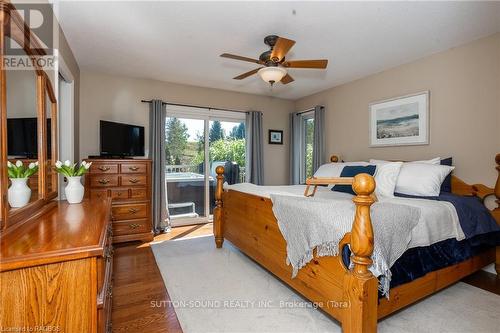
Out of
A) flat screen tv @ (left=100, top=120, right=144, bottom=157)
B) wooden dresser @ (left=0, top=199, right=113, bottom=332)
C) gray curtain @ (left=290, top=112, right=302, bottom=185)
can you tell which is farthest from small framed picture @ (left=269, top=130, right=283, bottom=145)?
wooden dresser @ (left=0, top=199, right=113, bottom=332)

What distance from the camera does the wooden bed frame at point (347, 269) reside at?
135 centimetres

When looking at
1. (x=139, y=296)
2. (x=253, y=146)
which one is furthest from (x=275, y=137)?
(x=139, y=296)

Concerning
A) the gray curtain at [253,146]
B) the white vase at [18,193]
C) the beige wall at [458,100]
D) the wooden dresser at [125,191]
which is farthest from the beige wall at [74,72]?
the beige wall at [458,100]

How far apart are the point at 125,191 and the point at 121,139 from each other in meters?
0.78

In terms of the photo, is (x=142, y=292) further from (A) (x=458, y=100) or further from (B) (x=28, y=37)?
(A) (x=458, y=100)

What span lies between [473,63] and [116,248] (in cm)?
469

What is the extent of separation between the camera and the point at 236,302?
2.02 meters

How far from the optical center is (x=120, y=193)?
3453 mm

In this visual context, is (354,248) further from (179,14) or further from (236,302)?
(179,14)

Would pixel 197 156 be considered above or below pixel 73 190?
above

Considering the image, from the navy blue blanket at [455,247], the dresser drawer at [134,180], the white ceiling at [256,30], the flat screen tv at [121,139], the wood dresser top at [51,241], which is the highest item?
the white ceiling at [256,30]

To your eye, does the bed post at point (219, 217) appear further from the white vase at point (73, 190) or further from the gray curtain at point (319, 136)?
the gray curtain at point (319, 136)

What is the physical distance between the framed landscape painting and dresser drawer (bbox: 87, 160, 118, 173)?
3.66m

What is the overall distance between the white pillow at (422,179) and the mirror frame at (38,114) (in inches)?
120
